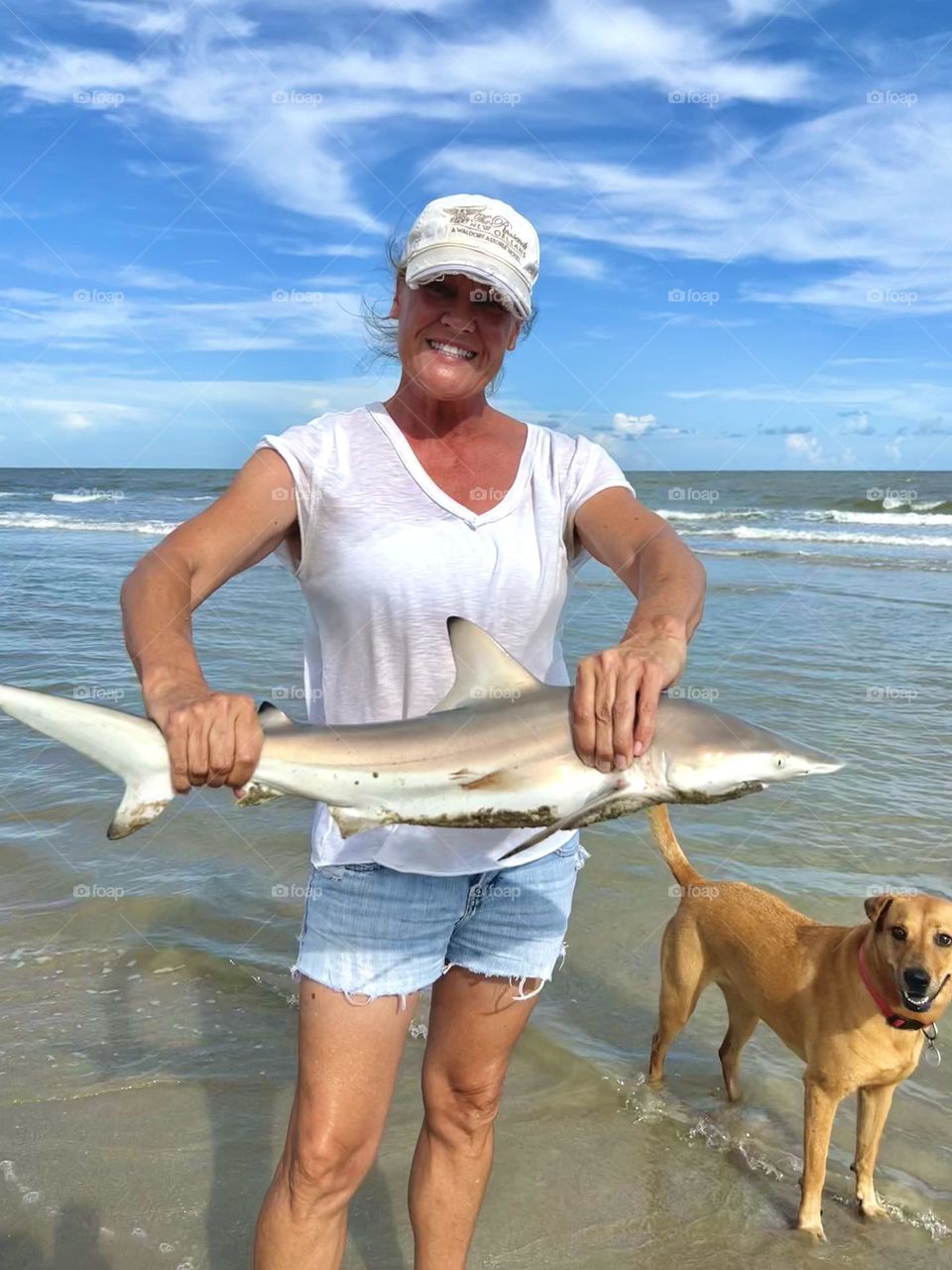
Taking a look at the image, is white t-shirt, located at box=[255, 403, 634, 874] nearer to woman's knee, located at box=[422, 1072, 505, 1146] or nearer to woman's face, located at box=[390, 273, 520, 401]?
woman's face, located at box=[390, 273, 520, 401]

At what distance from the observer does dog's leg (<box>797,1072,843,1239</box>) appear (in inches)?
150

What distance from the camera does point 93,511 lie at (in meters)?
42.0

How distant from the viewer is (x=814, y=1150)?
12.7ft

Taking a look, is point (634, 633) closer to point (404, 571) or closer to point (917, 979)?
point (404, 571)

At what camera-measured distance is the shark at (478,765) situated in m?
2.08

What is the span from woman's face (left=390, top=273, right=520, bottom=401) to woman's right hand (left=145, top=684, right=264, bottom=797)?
1.03m

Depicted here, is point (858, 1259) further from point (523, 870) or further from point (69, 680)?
point (69, 680)

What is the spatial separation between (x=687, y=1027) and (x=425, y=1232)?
8.29 feet

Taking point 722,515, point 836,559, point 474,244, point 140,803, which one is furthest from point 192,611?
point 722,515

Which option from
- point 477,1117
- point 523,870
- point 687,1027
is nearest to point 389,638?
point 523,870

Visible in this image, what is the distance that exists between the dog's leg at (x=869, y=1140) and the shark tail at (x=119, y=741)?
10.3 ft

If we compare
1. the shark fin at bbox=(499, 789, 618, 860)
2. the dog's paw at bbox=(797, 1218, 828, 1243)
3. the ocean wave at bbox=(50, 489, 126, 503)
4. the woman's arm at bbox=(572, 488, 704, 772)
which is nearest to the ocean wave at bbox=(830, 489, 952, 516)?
the ocean wave at bbox=(50, 489, 126, 503)

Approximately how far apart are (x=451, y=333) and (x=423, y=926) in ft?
4.85

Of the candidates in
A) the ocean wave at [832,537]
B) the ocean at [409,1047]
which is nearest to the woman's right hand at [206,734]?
the ocean at [409,1047]
